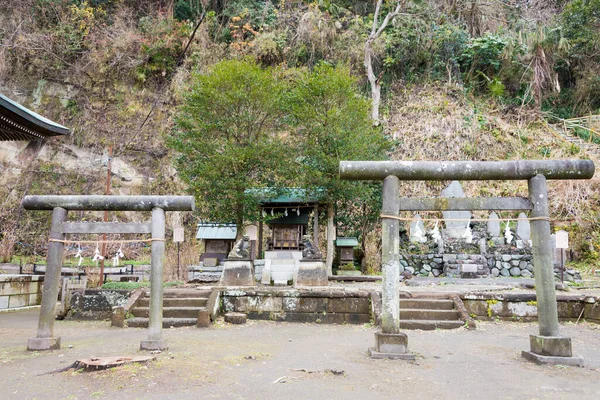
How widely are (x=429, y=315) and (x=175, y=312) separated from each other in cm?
543

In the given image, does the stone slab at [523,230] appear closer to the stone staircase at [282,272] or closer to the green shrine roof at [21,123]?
the stone staircase at [282,272]

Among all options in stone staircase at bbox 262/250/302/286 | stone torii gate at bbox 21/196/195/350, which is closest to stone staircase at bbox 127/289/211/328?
stone torii gate at bbox 21/196/195/350

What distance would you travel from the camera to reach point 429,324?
26.6 feet

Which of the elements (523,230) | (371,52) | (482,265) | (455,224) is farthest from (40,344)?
(371,52)

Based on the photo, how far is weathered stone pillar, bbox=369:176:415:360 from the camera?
5.64 metres

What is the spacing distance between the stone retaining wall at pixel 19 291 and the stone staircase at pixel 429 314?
33.1 ft

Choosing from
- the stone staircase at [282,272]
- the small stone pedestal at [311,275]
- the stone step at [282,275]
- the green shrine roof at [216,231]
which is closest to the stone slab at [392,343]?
the small stone pedestal at [311,275]


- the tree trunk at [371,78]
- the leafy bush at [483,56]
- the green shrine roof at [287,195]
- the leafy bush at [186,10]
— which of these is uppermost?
the leafy bush at [186,10]

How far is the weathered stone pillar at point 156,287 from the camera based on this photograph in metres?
5.98

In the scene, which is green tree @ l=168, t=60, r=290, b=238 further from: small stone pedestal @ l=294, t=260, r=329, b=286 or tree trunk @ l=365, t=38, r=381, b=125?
tree trunk @ l=365, t=38, r=381, b=125

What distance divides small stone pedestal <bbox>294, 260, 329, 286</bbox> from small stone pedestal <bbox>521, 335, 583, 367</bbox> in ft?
19.1

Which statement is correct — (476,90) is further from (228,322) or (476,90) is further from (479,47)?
(228,322)

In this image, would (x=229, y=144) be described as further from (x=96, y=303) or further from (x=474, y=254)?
(x=474, y=254)

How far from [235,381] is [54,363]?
259cm
